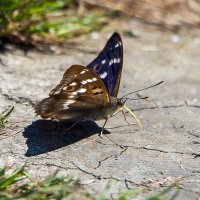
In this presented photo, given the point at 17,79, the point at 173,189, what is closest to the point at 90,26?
the point at 17,79

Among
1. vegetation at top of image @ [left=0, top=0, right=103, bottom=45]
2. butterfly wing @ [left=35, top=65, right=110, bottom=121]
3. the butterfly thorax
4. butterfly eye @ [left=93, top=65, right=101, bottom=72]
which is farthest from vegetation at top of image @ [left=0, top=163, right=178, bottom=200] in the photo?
vegetation at top of image @ [left=0, top=0, right=103, bottom=45]

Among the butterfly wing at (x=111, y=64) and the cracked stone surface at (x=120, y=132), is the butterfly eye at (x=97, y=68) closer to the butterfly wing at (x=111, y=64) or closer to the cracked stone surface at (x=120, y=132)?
the butterfly wing at (x=111, y=64)

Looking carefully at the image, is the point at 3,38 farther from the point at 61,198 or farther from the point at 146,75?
the point at 61,198

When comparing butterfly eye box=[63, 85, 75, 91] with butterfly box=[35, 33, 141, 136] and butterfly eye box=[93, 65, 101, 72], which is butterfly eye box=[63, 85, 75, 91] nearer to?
butterfly box=[35, 33, 141, 136]

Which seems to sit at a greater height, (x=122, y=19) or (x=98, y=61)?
(x=98, y=61)

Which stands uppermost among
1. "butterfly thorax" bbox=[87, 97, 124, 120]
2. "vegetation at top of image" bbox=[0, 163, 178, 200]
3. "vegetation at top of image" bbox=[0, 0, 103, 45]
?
"vegetation at top of image" bbox=[0, 163, 178, 200]

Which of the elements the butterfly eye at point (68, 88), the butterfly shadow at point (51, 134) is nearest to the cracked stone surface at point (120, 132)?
the butterfly shadow at point (51, 134)

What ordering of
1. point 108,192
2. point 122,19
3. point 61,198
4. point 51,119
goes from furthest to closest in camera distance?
point 122,19
point 51,119
point 108,192
point 61,198
